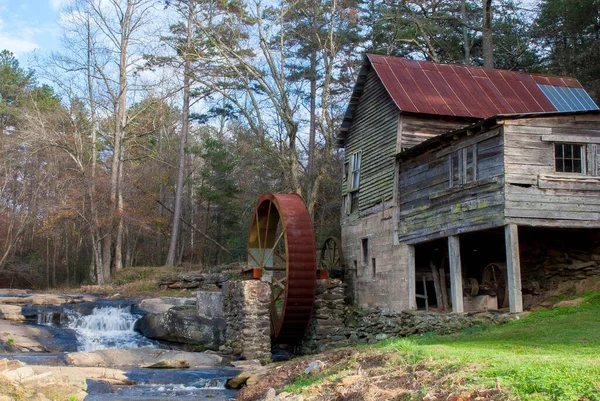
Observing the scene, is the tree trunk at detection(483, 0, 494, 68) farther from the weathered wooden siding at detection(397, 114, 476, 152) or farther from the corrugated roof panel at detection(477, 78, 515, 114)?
the weathered wooden siding at detection(397, 114, 476, 152)

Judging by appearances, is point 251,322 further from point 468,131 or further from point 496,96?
point 496,96

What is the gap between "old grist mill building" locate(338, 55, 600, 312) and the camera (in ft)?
51.8

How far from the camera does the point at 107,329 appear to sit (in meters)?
23.1

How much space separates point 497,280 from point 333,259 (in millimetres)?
6914

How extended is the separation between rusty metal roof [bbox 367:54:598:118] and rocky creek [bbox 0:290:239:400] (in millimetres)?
9730

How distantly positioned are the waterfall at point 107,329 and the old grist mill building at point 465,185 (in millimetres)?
7445

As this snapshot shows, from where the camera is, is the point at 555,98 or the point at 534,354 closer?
the point at 534,354

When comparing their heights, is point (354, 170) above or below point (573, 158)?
above

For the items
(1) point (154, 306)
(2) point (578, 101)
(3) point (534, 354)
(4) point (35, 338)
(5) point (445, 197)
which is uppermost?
(2) point (578, 101)

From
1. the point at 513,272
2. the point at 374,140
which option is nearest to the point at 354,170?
the point at 374,140

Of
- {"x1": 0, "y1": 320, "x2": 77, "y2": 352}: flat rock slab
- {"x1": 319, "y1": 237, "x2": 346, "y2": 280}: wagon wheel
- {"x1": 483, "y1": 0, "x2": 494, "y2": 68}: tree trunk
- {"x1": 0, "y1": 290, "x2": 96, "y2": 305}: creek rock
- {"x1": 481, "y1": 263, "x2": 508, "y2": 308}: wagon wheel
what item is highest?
{"x1": 483, "y1": 0, "x2": 494, "y2": 68}: tree trunk

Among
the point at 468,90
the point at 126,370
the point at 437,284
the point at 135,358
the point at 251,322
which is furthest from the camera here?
the point at 468,90

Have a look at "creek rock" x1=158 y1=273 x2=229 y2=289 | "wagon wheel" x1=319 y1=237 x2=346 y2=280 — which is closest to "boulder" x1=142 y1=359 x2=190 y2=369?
"wagon wheel" x1=319 y1=237 x2=346 y2=280

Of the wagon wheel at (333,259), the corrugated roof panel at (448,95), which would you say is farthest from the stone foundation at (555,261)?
the wagon wheel at (333,259)
